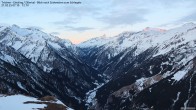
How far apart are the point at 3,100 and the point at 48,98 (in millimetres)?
14548

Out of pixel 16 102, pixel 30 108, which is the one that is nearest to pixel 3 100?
pixel 16 102

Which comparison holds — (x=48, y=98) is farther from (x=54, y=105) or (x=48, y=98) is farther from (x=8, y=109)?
(x=8, y=109)

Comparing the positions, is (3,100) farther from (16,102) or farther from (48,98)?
(48,98)

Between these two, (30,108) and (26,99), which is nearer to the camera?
(30,108)

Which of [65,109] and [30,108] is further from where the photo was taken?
[65,109]

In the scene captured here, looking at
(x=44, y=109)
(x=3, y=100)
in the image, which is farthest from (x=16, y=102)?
(x=44, y=109)

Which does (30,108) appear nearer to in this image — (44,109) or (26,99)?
(44,109)

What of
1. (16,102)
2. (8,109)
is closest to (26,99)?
(16,102)

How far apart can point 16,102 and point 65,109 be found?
13720mm

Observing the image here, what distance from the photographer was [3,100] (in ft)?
367

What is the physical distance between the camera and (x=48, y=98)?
121 m

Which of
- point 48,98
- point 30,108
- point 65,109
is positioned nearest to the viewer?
point 30,108

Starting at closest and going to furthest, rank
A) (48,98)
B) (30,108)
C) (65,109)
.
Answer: (30,108) → (65,109) → (48,98)

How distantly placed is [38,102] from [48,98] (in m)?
10.4
